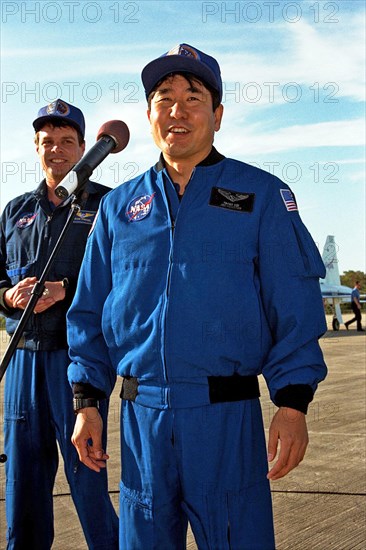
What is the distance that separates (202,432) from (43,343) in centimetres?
125

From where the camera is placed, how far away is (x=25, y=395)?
3.00m

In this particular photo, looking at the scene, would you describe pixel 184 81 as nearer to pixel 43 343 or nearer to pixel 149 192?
pixel 149 192

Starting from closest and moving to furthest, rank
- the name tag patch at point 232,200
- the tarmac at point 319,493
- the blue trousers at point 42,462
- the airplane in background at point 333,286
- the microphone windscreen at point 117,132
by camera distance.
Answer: the name tag patch at point 232,200 → the microphone windscreen at point 117,132 → the blue trousers at point 42,462 → the tarmac at point 319,493 → the airplane in background at point 333,286

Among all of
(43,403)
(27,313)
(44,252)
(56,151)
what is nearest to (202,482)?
(27,313)

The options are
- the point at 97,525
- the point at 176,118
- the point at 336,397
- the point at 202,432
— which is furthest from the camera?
the point at 336,397

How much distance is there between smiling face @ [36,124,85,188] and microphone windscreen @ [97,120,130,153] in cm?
81

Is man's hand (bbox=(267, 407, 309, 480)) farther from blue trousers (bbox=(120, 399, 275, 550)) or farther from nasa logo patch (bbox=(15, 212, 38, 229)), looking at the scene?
nasa logo patch (bbox=(15, 212, 38, 229))

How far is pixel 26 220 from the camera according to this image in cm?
327

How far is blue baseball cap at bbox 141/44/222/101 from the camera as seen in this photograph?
2229 millimetres

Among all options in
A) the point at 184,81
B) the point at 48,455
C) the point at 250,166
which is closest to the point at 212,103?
the point at 184,81

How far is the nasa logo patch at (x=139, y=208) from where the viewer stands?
86.5 inches

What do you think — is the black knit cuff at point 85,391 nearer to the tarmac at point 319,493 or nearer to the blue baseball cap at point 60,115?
the blue baseball cap at point 60,115

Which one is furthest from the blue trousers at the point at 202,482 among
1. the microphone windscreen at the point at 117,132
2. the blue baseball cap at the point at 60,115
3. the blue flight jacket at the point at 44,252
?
the blue baseball cap at the point at 60,115

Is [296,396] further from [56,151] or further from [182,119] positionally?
[56,151]
